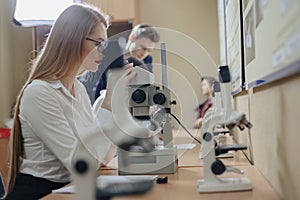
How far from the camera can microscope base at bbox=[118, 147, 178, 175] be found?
1.32 m

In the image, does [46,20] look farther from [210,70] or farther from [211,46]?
[210,70]

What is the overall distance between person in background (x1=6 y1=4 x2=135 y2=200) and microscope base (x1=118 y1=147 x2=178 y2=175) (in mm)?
95

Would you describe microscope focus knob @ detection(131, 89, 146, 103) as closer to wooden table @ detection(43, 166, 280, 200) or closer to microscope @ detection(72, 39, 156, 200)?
microscope @ detection(72, 39, 156, 200)

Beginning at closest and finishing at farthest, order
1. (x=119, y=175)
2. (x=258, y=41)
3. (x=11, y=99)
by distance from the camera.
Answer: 1. (x=258, y=41)
2. (x=119, y=175)
3. (x=11, y=99)

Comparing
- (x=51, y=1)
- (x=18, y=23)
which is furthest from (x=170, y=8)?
(x=18, y=23)

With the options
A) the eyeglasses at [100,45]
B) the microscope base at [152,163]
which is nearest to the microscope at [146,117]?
the microscope base at [152,163]

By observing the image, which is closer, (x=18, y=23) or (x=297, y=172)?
(x=297, y=172)

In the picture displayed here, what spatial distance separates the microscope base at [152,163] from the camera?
1319mm

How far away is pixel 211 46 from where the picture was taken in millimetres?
3877

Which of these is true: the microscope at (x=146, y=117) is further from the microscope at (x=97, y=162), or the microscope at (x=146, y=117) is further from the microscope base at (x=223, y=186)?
the microscope base at (x=223, y=186)

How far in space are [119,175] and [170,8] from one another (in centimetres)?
290

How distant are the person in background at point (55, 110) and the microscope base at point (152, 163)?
0.31ft

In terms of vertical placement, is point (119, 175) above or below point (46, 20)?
below

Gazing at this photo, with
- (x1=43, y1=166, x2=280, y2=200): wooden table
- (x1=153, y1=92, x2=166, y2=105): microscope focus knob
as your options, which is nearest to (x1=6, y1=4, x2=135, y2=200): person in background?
(x1=153, y1=92, x2=166, y2=105): microscope focus knob
